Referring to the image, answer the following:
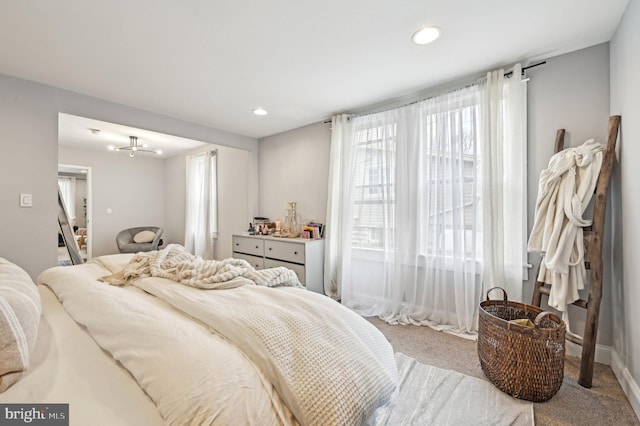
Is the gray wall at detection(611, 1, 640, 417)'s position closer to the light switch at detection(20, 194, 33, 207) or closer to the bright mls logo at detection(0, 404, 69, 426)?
the bright mls logo at detection(0, 404, 69, 426)

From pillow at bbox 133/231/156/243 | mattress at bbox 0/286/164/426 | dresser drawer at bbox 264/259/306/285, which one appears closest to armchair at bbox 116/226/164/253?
pillow at bbox 133/231/156/243

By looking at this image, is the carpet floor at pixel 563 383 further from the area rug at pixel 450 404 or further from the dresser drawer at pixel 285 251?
the dresser drawer at pixel 285 251

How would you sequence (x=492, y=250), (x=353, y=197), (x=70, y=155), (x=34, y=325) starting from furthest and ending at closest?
1. (x=70, y=155)
2. (x=353, y=197)
3. (x=492, y=250)
4. (x=34, y=325)

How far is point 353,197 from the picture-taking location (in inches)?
128

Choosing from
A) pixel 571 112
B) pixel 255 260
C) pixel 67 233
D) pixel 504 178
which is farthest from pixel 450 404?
pixel 67 233

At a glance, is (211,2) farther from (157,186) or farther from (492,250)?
(157,186)

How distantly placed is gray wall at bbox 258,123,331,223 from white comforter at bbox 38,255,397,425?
2444 millimetres

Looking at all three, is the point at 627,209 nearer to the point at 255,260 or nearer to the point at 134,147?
the point at 255,260

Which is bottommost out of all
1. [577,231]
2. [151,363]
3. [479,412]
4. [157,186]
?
[479,412]

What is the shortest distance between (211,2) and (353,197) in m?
2.18

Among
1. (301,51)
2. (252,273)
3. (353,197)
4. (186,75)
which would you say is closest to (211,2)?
(301,51)

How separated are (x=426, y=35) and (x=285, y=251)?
8.35 ft

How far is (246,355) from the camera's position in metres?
0.95

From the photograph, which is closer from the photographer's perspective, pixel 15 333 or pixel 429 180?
pixel 15 333
